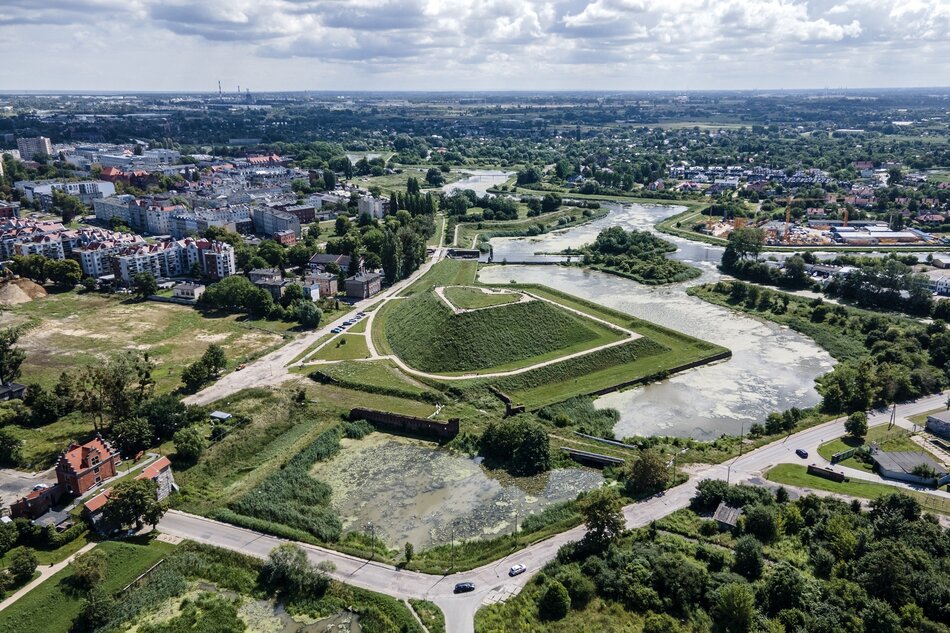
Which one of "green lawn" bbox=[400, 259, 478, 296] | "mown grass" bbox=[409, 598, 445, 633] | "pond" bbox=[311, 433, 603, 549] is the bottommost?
"pond" bbox=[311, 433, 603, 549]

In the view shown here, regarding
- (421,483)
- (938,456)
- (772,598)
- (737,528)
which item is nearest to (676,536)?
(737,528)

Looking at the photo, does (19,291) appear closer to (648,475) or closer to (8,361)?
(8,361)

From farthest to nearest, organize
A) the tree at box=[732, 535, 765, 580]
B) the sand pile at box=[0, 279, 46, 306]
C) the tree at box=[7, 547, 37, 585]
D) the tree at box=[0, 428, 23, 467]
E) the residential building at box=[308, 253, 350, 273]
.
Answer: the residential building at box=[308, 253, 350, 273] → the sand pile at box=[0, 279, 46, 306] → the tree at box=[0, 428, 23, 467] → the tree at box=[732, 535, 765, 580] → the tree at box=[7, 547, 37, 585]

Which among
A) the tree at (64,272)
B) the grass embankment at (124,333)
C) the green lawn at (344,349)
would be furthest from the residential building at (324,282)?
the tree at (64,272)

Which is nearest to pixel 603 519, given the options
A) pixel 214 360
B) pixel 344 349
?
pixel 344 349

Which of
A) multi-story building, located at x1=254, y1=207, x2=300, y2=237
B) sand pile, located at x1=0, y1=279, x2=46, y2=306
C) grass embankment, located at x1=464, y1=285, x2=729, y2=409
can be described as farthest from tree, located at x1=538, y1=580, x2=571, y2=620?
multi-story building, located at x1=254, y1=207, x2=300, y2=237

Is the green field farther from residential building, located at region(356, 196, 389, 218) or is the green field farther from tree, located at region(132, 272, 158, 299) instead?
residential building, located at region(356, 196, 389, 218)

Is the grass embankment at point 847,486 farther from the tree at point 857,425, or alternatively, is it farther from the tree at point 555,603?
the tree at point 555,603
